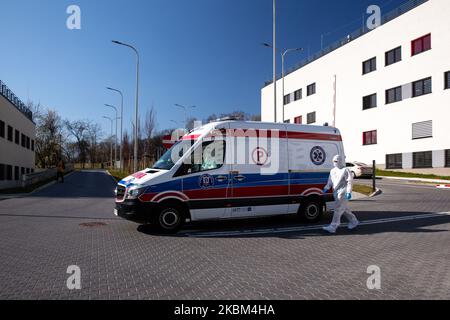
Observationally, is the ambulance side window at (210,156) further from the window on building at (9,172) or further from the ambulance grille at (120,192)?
the window on building at (9,172)

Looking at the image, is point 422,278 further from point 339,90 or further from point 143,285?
point 339,90

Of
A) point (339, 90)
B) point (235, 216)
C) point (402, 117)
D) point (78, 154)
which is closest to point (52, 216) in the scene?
point (235, 216)

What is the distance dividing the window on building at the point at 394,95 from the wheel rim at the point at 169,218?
3040 cm

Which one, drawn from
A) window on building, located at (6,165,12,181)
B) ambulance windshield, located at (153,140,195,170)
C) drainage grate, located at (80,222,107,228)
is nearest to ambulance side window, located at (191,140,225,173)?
ambulance windshield, located at (153,140,195,170)

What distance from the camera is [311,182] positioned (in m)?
10.5

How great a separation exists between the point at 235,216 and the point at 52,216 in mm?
6117

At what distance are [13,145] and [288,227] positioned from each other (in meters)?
30.1

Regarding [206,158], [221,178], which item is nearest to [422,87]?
[221,178]

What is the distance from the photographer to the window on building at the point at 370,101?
1465 inches

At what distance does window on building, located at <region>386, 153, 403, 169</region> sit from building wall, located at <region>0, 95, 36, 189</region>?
3159 centimetres

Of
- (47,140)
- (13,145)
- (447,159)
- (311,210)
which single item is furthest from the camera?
(47,140)

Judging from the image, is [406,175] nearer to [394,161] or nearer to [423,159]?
[423,159]

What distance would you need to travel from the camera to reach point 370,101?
3778 cm
